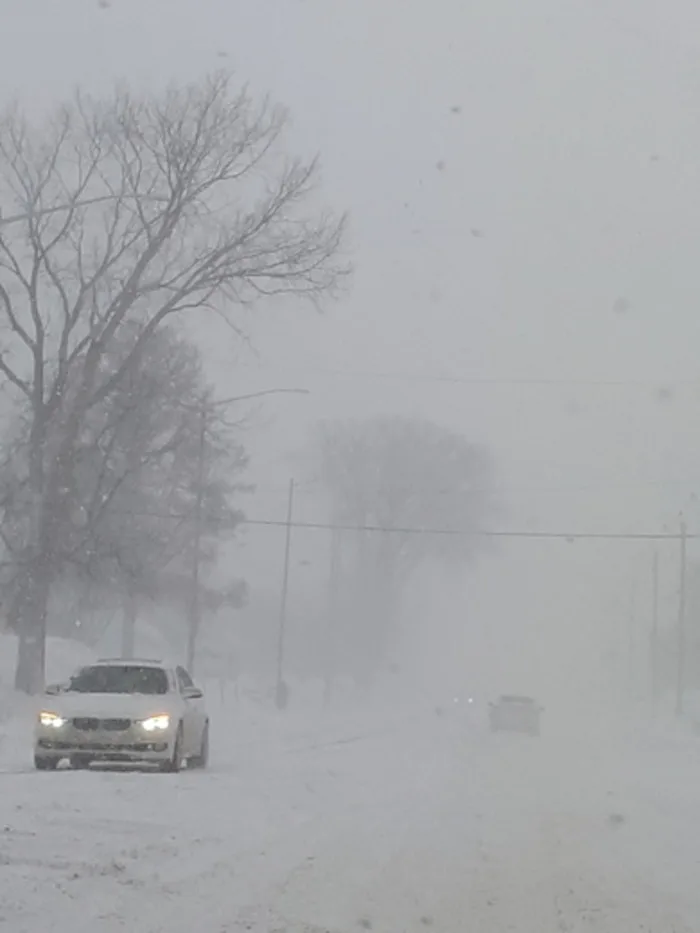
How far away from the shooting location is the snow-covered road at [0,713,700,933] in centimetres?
1041

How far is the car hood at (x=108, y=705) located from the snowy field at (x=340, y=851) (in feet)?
3.46

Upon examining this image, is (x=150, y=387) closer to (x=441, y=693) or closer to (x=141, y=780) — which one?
(x=141, y=780)

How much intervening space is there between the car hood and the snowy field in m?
1.05

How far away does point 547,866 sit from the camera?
1342cm

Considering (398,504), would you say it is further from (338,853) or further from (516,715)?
(338,853)

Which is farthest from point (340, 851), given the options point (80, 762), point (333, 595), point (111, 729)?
point (333, 595)

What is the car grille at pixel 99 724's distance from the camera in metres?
→ 20.6

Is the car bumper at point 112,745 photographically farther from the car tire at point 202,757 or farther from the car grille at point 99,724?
the car tire at point 202,757

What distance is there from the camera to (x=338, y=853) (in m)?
13.7

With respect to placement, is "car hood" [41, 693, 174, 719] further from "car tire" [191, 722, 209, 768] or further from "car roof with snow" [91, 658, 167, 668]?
"car tire" [191, 722, 209, 768]

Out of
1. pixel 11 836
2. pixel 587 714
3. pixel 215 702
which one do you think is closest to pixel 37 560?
pixel 215 702

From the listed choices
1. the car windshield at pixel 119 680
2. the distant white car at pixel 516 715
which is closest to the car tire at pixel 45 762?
the car windshield at pixel 119 680

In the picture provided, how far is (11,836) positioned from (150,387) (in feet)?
89.4

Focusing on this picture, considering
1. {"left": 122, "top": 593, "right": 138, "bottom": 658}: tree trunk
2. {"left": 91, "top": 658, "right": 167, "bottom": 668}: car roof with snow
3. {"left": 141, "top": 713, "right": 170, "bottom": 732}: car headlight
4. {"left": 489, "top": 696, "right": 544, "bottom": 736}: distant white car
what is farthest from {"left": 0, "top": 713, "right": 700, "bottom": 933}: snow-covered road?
{"left": 122, "top": 593, "right": 138, "bottom": 658}: tree trunk
